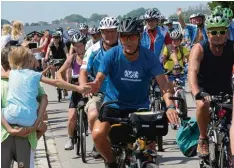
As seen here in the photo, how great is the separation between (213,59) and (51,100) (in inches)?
482

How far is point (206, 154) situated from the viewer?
695cm

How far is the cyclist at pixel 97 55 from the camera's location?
7.85 metres

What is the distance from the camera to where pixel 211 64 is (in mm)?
7070

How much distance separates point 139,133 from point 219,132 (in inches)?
47.0

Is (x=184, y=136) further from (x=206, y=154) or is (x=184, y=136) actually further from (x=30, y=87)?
(x=30, y=87)

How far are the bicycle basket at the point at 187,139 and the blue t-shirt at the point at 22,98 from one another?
1.92m

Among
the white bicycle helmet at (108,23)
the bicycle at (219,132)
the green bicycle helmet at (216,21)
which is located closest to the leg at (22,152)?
Answer: the bicycle at (219,132)

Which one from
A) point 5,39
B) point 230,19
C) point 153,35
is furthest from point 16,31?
point 230,19

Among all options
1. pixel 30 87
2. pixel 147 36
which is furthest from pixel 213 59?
pixel 147 36

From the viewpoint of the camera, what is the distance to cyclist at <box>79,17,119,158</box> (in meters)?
7.85

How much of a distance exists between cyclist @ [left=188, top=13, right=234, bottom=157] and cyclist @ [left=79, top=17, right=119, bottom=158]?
1.27 m

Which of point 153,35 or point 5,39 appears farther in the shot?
point 153,35

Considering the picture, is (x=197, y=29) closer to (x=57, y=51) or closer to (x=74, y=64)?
(x=74, y=64)

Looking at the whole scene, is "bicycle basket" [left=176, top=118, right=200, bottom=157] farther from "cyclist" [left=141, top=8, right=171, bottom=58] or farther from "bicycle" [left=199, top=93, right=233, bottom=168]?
"cyclist" [left=141, top=8, right=171, bottom=58]
